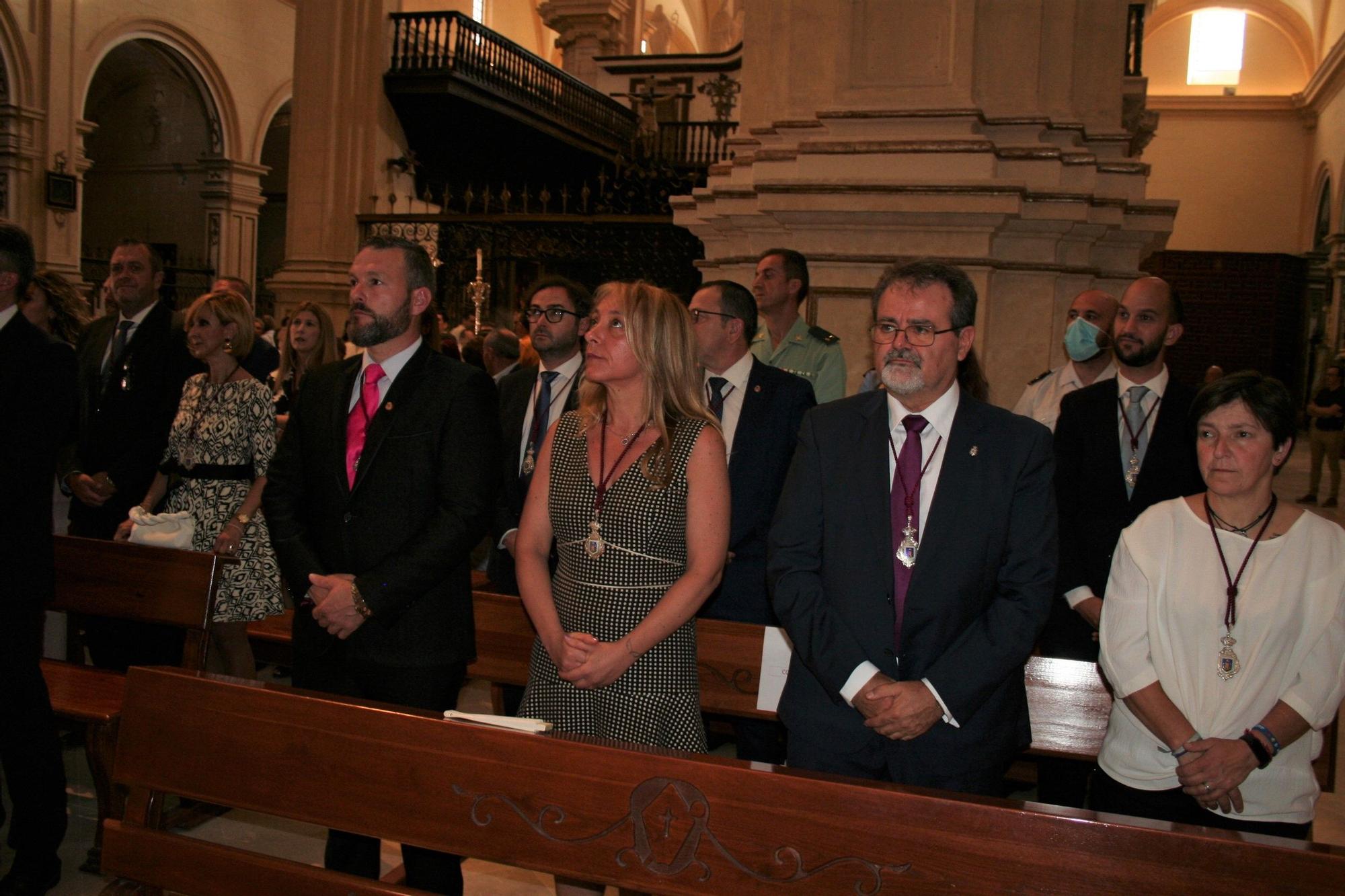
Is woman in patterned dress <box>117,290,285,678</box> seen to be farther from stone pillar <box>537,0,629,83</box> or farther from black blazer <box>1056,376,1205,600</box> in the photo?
stone pillar <box>537,0,629,83</box>

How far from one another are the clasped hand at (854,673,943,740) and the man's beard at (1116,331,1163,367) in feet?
5.81

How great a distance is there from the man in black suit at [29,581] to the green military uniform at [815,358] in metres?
2.45

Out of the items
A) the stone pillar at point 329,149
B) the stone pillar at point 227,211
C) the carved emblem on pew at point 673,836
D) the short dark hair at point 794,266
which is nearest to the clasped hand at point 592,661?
the carved emblem on pew at point 673,836

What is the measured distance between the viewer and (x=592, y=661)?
2.44 metres

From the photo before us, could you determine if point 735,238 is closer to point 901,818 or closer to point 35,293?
point 35,293

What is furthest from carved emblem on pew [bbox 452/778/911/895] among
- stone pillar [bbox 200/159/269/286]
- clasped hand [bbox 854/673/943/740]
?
stone pillar [bbox 200/159/269/286]

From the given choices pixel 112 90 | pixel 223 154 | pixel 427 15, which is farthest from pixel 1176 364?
pixel 112 90

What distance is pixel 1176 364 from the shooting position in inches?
874

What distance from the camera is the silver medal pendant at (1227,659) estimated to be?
2336 millimetres

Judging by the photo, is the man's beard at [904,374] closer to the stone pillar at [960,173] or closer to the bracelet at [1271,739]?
the bracelet at [1271,739]

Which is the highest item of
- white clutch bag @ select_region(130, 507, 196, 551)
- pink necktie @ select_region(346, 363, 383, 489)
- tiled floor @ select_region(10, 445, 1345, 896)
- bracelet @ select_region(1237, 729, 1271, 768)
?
pink necktie @ select_region(346, 363, 383, 489)

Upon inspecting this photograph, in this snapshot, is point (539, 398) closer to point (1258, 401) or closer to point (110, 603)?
point (110, 603)

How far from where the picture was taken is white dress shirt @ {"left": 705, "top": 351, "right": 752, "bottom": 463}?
12.1 ft

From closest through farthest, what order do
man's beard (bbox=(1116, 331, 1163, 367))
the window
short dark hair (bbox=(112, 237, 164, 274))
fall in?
man's beard (bbox=(1116, 331, 1163, 367)) < short dark hair (bbox=(112, 237, 164, 274)) < the window
